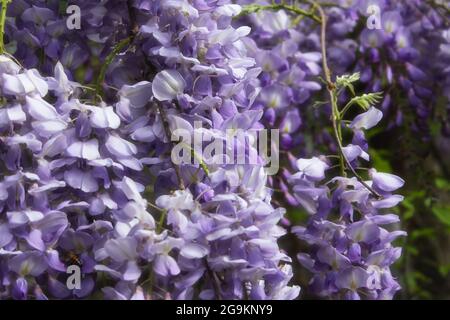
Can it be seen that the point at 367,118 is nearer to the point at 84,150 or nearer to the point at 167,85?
the point at 167,85

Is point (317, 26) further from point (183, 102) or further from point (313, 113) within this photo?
point (183, 102)

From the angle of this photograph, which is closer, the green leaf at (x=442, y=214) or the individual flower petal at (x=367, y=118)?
the individual flower petal at (x=367, y=118)

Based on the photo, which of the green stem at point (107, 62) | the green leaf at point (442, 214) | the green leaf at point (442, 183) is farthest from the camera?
the green leaf at point (442, 183)

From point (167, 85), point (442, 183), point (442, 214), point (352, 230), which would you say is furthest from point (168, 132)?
point (442, 183)

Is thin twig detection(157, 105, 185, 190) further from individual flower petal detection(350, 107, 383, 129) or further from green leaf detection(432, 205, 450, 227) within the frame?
green leaf detection(432, 205, 450, 227)

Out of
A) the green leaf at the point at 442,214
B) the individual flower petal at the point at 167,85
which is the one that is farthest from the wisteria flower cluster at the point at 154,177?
the green leaf at the point at 442,214

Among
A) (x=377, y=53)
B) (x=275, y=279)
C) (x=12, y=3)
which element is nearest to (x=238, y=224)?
(x=275, y=279)

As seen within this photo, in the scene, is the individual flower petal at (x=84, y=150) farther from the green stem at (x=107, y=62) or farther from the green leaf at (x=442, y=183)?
the green leaf at (x=442, y=183)

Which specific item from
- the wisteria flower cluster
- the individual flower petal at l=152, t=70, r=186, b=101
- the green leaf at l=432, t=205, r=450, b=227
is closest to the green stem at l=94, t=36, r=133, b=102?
the wisteria flower cluster
